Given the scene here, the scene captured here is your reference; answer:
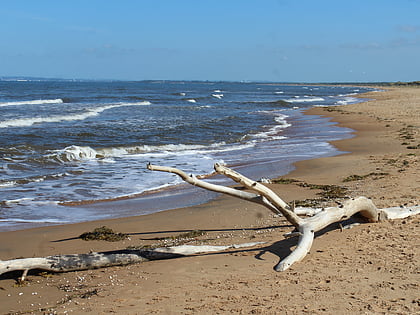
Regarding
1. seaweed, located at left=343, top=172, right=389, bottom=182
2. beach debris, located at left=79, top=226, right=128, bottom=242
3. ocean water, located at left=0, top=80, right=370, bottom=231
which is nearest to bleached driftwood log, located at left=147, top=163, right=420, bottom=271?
beach debris, located at left=79, top=226, right=128, bottom=242

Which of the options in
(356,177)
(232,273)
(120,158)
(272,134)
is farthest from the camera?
(272,134)

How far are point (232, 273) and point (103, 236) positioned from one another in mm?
2649

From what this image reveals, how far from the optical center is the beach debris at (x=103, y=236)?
7039mm

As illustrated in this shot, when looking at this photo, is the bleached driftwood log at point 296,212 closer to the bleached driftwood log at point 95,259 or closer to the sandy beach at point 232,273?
the sandy beach at point 232,273

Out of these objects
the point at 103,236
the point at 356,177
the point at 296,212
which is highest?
the point at 296,212

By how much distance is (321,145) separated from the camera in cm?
1864

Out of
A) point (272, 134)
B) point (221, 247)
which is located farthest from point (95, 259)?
point (272, 134)

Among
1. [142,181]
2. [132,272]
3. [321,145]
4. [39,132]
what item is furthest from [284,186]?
[39,132]

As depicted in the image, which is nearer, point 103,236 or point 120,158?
point 103,236

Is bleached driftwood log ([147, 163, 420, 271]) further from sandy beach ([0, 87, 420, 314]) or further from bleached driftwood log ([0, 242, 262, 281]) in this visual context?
bleached driftwood log ([0, 242, 262, 281])

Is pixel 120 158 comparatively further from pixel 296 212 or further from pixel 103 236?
pixel 296 212

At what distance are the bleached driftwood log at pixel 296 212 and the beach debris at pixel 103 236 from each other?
6.15 feet

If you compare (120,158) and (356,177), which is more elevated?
(356,177)

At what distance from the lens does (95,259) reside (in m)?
5.66
